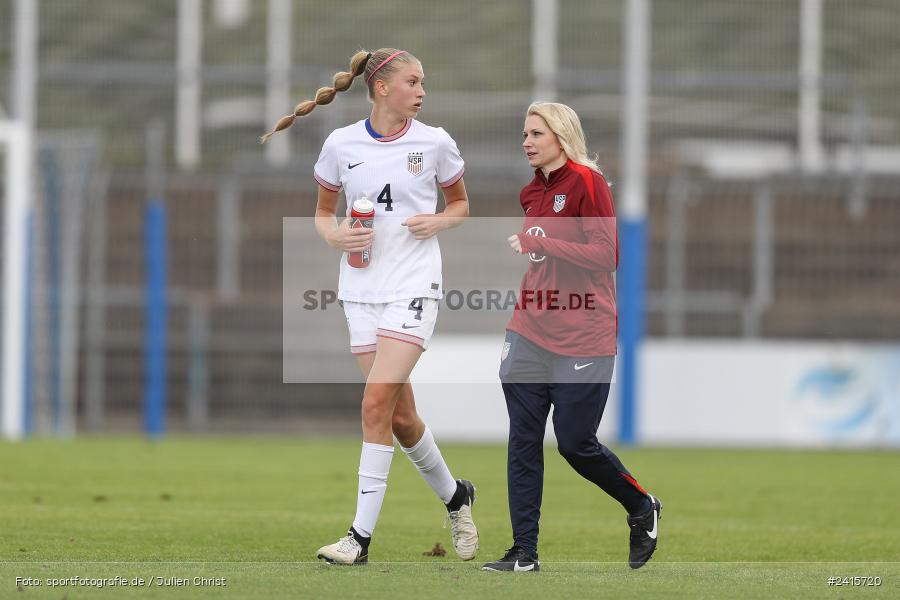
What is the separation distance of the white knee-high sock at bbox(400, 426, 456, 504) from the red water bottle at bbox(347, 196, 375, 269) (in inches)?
33.3

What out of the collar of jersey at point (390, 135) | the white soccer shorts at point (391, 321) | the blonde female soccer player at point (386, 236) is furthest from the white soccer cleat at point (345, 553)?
the collar of jersey at point (390, 135)

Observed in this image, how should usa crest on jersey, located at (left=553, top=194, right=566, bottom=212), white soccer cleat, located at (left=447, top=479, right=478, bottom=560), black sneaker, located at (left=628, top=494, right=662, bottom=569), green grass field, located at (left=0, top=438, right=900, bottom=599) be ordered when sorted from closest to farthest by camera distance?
green grass field, located at (left=0, top=438, right=900, bottom=599)
usa crest on jersey, located at (left=553, top=194, right=566, bottom=212)
black sneaker, located at (left=628, top=494, right=662, bottom=569)
white soccer cleat, located at (left=447, top=479, right=478, bottom=560)

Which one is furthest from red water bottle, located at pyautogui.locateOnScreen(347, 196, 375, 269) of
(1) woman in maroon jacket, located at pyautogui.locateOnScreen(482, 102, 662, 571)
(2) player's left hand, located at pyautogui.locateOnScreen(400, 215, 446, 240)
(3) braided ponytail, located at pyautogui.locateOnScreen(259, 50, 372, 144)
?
(1) woman in maroon jacket, located at pyautogui.locateOnScreen(482, 102, 662, 571)

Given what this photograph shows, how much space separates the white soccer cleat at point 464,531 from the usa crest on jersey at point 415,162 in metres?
1.43

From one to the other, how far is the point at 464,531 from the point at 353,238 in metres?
Result: 1.42

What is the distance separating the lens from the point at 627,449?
52.1 ft

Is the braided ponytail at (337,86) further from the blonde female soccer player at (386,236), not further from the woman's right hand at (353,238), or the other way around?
the woman's right hand at (353,238)

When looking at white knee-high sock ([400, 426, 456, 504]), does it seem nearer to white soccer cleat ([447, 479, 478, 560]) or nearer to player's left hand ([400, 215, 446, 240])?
white soccer cleat ([447, 479, 478, 560])

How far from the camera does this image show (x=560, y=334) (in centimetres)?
638

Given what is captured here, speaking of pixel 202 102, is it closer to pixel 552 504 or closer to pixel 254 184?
pixel 254 184

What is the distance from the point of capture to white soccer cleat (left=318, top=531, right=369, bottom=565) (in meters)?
6.32

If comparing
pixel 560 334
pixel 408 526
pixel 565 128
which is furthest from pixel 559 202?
pixel 408 526

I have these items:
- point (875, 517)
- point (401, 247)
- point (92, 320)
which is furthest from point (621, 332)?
point (401, 247)

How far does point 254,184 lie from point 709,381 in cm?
572
